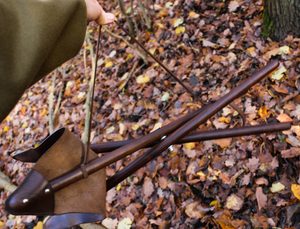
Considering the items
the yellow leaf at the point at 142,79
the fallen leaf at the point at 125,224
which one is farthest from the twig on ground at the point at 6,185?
the yellow leaf at the point at 142,79

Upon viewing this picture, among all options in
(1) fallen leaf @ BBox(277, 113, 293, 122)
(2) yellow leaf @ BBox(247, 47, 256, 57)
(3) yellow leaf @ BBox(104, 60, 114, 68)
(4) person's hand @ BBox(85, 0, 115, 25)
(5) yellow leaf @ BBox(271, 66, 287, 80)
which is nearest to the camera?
(4) person's hand @ BBox(85, 0, 115, 25)

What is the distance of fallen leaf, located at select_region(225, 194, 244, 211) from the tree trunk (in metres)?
1.56

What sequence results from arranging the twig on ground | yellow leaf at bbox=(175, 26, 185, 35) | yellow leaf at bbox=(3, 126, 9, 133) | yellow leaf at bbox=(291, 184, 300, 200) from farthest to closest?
yellow leaf at bbox=(3, 126, 9, 133)
yellow leaf at bbox=(175, 26, 185, 35)
the twig on ground
yellow leaf at bbox=(291, 184, 300, 200)

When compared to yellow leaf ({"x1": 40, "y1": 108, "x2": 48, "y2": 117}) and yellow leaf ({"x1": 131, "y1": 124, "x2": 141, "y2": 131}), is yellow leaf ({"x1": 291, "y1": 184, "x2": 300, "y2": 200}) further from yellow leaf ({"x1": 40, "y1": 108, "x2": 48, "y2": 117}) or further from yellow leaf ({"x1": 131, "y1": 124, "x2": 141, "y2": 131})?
yellow leaf ({"x1": 40, "y1": 108, "x2": 48, "y2": 117})

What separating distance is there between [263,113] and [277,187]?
64 cm

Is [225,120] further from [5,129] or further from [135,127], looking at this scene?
[5,129]

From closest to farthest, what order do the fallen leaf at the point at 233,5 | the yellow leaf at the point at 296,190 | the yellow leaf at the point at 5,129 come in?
1. the yellow leaf at the point at 296,190
2. the fallen leaf at the point at 233,5
3. the yellow leaf at the point at 5,129

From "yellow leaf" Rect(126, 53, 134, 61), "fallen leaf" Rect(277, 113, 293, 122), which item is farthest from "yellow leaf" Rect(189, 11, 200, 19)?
"fallen leaf" Rect(277, 113, 293, 122)

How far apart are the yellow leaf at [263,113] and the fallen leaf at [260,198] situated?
0.61 meters

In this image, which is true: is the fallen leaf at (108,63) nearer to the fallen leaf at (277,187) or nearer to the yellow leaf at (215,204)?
the yellow leaf at (215,204)

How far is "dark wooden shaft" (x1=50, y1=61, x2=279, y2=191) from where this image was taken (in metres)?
1.29

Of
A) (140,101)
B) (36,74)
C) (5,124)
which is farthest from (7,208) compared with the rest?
(5,124)

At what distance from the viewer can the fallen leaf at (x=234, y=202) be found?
2.55 m

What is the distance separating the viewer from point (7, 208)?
1220 mm
